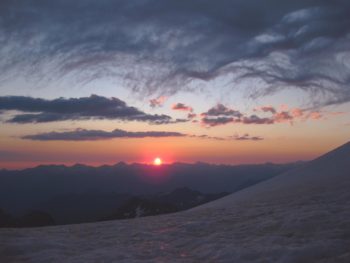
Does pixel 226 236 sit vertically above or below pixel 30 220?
above

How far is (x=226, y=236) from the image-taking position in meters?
12.1

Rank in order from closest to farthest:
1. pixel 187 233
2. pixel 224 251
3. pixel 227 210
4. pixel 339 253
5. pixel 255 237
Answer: pixel 339 253 < pixel 224 251 < pixel 255 237 < pixel 187 233 < pixel 227 210

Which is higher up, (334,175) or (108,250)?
(334,175)

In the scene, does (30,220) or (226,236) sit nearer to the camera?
(226,236)

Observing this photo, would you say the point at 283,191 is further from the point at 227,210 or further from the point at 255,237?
the point at 255,237

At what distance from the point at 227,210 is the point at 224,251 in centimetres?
748

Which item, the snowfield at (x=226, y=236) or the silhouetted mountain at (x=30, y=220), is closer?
the snowfield at (x=226, y=236)

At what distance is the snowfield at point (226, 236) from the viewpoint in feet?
31.8

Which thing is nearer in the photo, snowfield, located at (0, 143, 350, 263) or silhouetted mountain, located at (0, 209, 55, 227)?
snowfield, located at (0, 143, 350, 263)

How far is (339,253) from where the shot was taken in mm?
8781

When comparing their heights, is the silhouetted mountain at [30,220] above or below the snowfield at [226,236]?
below

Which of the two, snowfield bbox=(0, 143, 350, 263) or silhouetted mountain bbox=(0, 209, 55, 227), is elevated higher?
snowfield bbox=(0, 143, 350, 263)

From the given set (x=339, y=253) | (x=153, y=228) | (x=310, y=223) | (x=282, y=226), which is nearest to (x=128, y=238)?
(x=153, y=228)

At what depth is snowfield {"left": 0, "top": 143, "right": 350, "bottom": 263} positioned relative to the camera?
970cm
